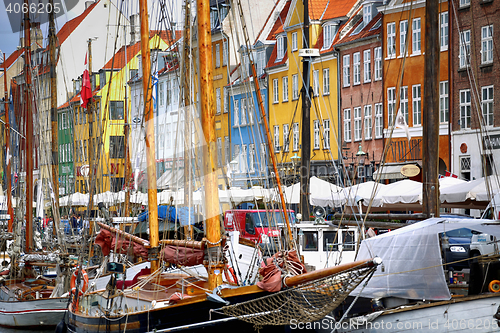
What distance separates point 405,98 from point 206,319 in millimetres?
28198

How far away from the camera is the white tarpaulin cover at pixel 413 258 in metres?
11.9

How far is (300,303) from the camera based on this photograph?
37.3 feet

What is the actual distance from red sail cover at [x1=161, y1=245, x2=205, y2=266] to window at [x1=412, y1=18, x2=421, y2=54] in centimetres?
2675

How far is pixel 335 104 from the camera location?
146 feet

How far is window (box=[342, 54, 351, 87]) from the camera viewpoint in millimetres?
43281

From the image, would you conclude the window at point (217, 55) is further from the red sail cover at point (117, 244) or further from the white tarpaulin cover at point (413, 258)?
the white tarpaulin cover at point (413, 258)

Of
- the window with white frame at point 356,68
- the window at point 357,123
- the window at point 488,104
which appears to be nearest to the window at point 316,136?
the window at point 357,123

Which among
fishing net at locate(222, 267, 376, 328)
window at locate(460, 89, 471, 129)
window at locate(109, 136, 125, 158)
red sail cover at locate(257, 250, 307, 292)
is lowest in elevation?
fishing net at locate(222, 267, 376, 328)

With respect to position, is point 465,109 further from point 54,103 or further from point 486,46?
point 54,103

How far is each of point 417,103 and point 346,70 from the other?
285 inches

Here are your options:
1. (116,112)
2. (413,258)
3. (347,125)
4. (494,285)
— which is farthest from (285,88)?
(494,285)

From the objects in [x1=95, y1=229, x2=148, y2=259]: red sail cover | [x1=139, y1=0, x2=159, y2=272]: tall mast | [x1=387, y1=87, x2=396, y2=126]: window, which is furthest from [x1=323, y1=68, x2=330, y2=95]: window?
[x1=95, y1=229, x2=148, y2=259]: red sail cover

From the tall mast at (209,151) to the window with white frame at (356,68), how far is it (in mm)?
29632

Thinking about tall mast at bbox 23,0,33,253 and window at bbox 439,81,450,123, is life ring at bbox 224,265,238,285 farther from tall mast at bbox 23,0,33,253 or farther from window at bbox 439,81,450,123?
window at bbox 439,81,450,123
